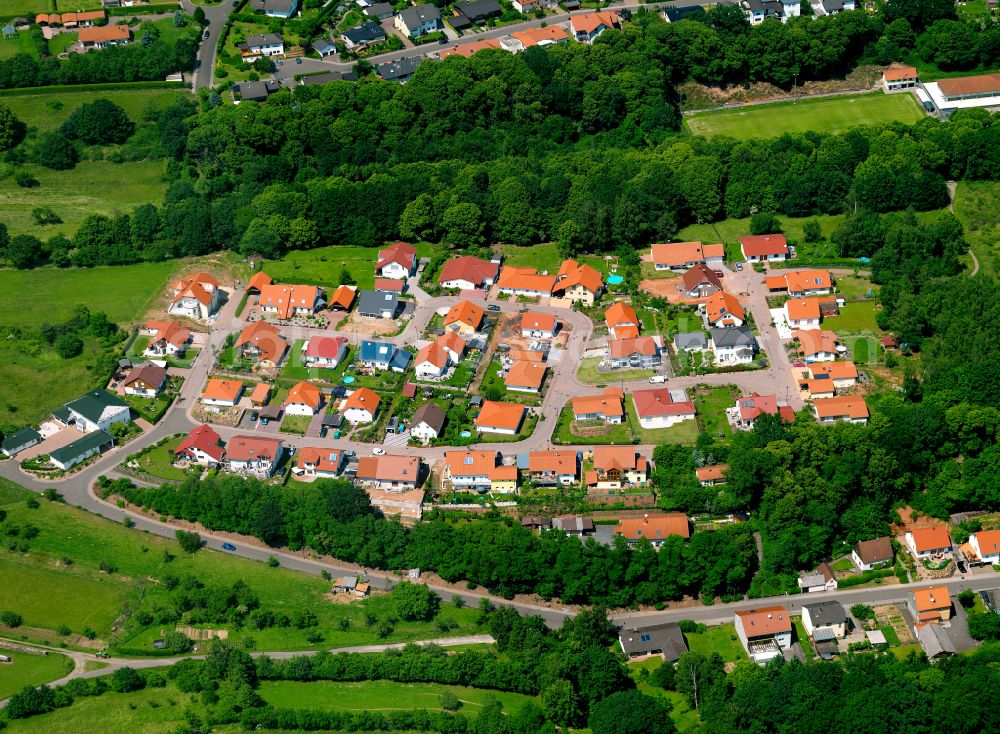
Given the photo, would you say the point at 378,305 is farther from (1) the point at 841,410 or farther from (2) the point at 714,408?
(1) the point at 841,410

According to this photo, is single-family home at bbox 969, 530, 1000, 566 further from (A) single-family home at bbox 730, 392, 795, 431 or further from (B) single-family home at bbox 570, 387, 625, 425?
(B) single-family home at bbox 570, 387, 625, 425

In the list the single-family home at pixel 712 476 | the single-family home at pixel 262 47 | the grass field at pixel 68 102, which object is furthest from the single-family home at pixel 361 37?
the single-family home at pixel 712 476

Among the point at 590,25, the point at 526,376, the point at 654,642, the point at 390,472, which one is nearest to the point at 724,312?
the point at 526,376

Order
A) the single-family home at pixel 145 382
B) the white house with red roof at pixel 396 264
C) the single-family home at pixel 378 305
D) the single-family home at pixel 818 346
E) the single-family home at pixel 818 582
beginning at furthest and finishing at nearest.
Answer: the white house with red roof at pixel 396 264 → the single-family home at pixel 378 305 → the single-family home at pixel 145 382 → the single-family home at pixel 818 346 → the single-family home at pixel 818 582

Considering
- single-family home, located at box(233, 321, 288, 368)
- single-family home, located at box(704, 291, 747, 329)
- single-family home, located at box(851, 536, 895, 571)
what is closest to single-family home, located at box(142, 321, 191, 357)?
single-family home, located at box(233, 321, 288, 368)

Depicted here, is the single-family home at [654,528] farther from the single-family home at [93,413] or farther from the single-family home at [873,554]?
the single-family home at [93,413]

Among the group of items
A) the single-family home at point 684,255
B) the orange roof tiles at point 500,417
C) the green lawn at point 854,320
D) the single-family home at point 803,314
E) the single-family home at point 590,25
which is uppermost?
the single-family home at point 590,25
